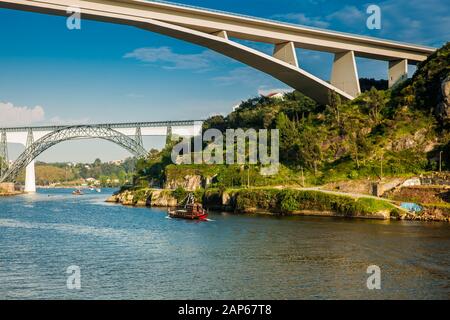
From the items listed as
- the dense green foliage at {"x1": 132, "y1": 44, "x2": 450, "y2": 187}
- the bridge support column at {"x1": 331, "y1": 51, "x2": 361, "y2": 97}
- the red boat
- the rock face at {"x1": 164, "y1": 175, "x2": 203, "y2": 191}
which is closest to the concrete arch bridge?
the bridge support column at {"x1": 331, "y1": 51, "x2": 361, "y2": 97}

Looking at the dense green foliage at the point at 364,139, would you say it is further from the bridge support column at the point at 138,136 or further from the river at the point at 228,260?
the bridge support column at the point at 138,136

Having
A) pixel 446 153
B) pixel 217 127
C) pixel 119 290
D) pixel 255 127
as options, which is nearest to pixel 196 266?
pixel 119 290

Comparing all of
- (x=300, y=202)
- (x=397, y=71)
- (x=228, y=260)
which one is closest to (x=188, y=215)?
(x=300, y=202)

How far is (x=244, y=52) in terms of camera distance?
55.7 m

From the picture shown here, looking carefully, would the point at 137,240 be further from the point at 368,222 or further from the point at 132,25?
the point at 132,25

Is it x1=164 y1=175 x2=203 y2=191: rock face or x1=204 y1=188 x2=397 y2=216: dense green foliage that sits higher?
x1=164 y1=175 x2=203 y2=191: rock face

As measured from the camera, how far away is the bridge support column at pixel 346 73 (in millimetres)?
67125

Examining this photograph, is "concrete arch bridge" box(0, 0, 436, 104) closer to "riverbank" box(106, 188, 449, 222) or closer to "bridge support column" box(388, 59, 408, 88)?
"bridge support column" box(388, 59, 408, 88)

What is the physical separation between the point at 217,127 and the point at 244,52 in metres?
37.6

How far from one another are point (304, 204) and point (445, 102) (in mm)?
21385

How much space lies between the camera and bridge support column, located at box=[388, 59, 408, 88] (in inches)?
2830

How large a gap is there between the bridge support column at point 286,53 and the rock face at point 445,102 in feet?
54.9

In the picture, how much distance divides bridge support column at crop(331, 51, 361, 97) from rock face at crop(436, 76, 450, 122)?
451 inches

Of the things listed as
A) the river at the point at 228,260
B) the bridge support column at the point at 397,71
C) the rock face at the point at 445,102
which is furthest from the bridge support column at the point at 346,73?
the river at the point at 228,260
